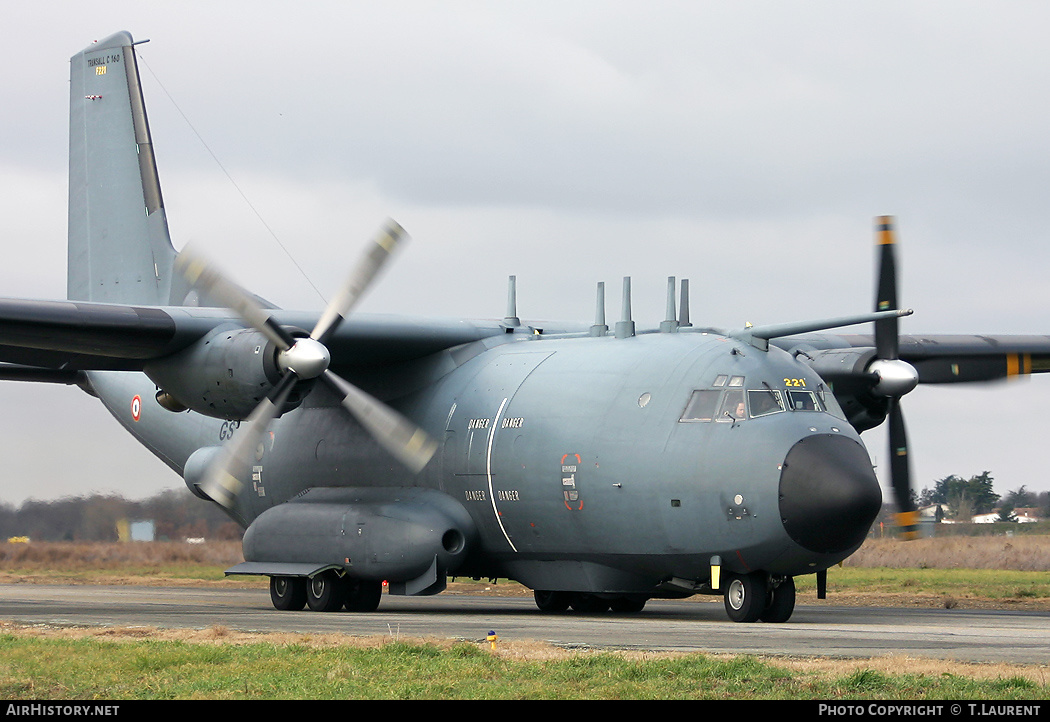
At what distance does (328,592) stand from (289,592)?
769 mm

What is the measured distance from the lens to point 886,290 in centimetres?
2027

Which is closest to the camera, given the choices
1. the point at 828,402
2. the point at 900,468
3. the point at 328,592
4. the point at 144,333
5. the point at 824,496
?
the point at 824,496

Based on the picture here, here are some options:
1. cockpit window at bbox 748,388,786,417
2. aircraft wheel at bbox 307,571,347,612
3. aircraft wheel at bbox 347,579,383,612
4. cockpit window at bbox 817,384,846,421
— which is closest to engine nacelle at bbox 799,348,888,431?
cockpit window at bbox 817,384,846,421

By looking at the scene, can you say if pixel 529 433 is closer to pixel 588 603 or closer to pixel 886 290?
pixel 588 603

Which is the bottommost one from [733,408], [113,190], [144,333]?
[733,408]

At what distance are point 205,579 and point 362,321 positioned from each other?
46.3ft

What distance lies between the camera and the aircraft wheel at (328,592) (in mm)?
21109

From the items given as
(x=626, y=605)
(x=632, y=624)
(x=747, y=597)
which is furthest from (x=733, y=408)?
(x=626, y=605)

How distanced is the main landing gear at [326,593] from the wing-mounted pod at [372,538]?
0.83ft

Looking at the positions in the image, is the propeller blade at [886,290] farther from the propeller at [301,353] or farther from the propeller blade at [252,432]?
the propeller blade at [252,432]

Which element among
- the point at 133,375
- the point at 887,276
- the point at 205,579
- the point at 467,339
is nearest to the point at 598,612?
the point at 467,339
